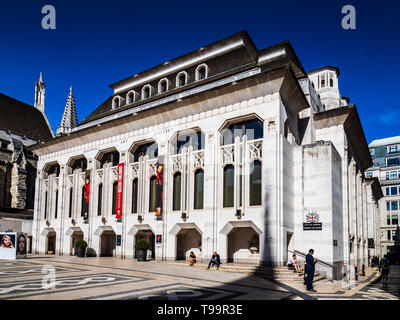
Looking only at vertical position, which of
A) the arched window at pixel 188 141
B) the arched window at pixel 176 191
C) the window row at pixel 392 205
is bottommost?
the window row at pixel 392 205

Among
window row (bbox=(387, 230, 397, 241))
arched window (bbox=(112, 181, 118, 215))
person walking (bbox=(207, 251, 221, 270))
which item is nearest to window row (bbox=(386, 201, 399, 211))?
window row (bbox=(387, 230, 397, 241))

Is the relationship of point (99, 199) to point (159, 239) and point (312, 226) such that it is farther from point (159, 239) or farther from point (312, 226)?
point (312, 226)

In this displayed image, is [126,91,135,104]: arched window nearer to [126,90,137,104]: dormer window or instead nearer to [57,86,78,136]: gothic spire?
[126,90,137,104]: dormer window

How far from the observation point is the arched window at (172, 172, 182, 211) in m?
30.9

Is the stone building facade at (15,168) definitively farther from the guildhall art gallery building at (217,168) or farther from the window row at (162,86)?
the window row at (162,86)

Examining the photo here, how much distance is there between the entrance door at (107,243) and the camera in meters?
37.4

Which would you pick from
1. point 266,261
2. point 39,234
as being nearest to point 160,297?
point 266,261

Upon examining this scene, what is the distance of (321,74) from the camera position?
146ft

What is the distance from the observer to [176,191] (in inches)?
1231

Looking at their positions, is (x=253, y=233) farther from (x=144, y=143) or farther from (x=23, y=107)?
(x=23, y=107)

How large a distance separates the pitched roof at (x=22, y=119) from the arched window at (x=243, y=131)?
47624 millimetres

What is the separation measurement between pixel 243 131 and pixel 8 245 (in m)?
21.0

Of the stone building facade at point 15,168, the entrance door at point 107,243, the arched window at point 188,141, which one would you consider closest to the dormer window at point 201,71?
the arched window at point 188,141

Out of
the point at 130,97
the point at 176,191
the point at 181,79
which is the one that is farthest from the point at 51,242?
the point at 181,79
